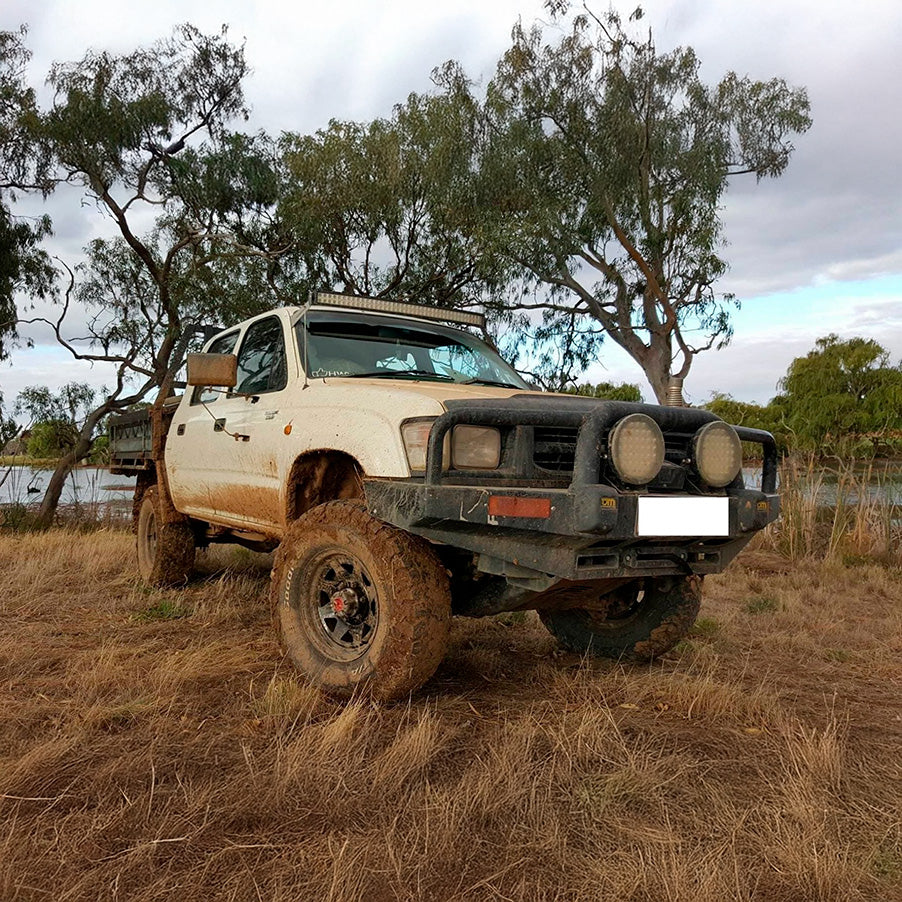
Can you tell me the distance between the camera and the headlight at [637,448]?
2791 mm

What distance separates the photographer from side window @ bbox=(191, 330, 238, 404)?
5.14 metres

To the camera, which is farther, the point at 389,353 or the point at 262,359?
the point at 262,359

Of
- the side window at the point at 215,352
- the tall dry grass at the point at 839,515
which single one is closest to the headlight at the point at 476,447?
the side window at the point at 215,352

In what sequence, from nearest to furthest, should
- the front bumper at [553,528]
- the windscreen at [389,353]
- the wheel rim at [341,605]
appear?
1. the front bumper at [553,528]
2. the wheel rim at [341,605]
3. the windscreen at [389,353]

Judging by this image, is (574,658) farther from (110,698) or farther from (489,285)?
(489,285)

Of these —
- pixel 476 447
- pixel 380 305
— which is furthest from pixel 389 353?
pixel 476 447

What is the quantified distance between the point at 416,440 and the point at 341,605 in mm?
822

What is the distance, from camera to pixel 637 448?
282 centimetres

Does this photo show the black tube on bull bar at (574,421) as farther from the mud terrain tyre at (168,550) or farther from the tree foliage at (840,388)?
the tree foliage at (840,388)

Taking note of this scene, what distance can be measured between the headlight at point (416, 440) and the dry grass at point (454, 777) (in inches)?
38.8

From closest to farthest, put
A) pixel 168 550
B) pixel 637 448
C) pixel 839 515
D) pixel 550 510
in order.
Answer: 1. pixel 550 510
2. pixel 637 448
3. pixel 168 550
4. pixel 839 515

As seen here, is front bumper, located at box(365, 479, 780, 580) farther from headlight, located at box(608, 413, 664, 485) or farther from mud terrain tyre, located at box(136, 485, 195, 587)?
mud terrain tyre, located at box(136, 485, 195, 587)

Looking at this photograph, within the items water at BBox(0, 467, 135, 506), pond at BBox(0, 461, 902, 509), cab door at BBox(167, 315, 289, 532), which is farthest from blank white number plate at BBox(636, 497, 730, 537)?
water at BBox(0, 467, 135, 506)

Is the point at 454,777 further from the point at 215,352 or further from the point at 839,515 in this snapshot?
the point at 839,515
